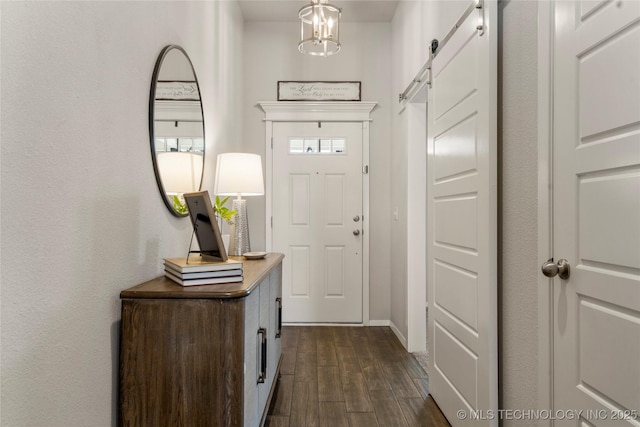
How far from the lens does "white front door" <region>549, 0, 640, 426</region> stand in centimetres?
93

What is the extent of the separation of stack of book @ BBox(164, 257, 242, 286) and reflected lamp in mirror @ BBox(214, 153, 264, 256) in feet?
2.70

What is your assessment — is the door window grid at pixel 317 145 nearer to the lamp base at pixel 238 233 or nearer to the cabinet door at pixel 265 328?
the lamp base at pixel 238 233

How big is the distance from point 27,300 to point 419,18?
2.82 m

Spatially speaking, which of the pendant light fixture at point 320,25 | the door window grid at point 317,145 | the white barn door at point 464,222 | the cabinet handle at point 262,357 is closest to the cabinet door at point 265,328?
the cabinet handle at point 262,357

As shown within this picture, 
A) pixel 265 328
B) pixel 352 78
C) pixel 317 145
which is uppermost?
pixel 352 78

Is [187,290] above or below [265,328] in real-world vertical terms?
above

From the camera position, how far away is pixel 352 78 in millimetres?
3707

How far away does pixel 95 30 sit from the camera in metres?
1.17

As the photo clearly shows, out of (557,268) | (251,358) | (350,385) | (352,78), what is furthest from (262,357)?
(352,78)

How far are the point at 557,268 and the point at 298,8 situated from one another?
326 centimetres

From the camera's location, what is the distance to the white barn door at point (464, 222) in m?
1.54

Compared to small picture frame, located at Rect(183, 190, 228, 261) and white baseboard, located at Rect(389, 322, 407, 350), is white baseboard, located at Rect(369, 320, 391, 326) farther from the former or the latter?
small picture frame, located at Rect(183, 190, 228, 261)

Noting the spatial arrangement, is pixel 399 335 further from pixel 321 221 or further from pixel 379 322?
pixel 321 221

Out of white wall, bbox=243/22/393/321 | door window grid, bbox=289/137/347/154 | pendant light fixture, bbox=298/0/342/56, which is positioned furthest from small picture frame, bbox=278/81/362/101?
pendant light fixture, bbox=298/0/342/56
